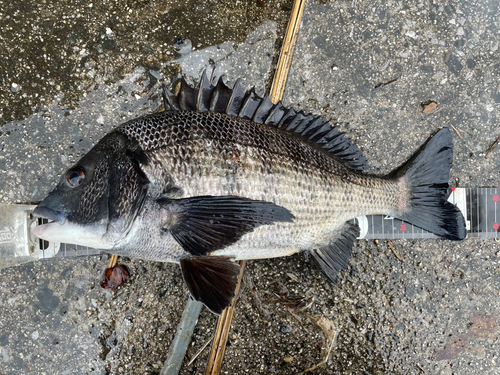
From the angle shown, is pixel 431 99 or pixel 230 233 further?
pixel 431 99

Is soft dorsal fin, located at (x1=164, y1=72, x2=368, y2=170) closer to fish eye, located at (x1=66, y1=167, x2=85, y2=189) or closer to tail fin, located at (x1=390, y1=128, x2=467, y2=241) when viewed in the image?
tail fin, located at (x1=390, y1=128, x2=467, y2=241)

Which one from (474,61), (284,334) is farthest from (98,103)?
(474,61)

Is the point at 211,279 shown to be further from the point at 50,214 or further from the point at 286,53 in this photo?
the point at 286,53

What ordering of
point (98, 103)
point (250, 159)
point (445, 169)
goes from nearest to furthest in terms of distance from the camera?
1. point (250, 159)
2. point (445, 169)
3. point (98, 103)

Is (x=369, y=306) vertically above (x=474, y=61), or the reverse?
(x=474, y=61)

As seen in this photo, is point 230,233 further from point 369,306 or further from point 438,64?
point 438,64

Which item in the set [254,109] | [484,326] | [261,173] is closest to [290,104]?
[254,109]
